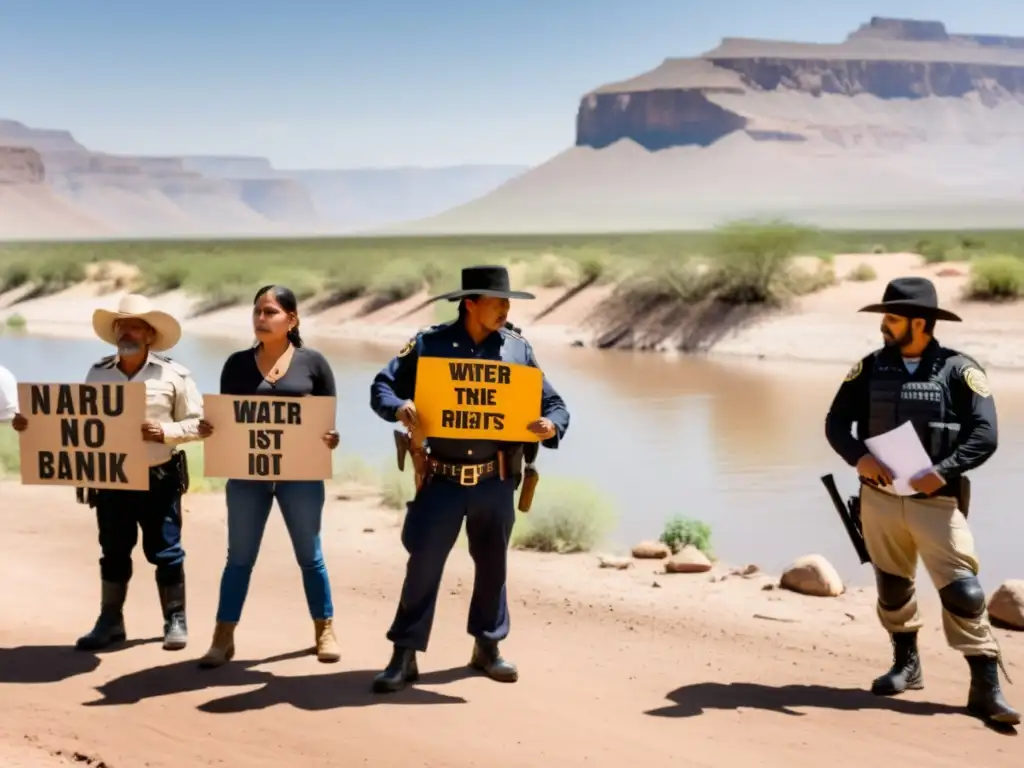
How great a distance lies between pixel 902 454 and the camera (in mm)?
5895

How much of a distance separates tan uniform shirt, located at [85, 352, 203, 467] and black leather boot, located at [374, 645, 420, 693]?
4.38ft

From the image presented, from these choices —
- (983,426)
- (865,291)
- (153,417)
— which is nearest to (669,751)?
(983,426)

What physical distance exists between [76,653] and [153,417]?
1186 mm

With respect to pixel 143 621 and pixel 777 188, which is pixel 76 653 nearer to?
pixel 143 621

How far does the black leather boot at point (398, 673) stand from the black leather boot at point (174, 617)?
1094 millimetres

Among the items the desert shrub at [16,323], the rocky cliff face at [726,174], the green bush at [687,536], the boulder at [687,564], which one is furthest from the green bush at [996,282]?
the rocky cliff face at [726,174]

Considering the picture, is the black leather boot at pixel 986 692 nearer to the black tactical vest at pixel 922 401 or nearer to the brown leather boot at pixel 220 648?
the black tactical vest at pixel 922 401

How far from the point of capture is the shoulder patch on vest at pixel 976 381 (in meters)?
5.95

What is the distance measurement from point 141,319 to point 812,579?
418 cm

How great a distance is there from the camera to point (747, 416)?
67.2ft

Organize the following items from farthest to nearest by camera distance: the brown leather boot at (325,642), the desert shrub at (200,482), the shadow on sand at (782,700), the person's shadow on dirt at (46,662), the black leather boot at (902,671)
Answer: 1. the desert shrub at (200,482)
2. the brown leather boot at (325,642)
3. the person's shadow on dirt at (46,662)
4. the black leather boot at (902,671)
5. the shadow on sand at (782,700)

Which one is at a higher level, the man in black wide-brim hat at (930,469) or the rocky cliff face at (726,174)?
the rocky cliff face at (726,174)

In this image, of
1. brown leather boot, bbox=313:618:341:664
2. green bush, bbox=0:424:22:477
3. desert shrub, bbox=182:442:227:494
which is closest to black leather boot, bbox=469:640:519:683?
brown leather boot, bbox=313:618:341:664

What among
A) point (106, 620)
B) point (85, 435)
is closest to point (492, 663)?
point (106, 620)
